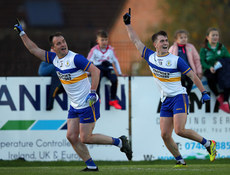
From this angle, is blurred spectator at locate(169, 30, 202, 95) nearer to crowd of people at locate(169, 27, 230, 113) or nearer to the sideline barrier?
crowd of people at locate(169, 27, 230, 113)

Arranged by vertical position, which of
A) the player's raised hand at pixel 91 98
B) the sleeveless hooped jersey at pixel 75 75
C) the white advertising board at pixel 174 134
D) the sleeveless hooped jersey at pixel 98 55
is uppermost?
the sleeveless hooped jersey at pixel 98 55

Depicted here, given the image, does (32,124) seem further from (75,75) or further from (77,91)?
(75,75)

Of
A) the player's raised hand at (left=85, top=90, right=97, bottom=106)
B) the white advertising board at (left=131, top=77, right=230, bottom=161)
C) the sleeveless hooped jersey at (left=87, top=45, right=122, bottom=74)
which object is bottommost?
the white advertising board at (left=131, top=77, right=230, bottom=161)

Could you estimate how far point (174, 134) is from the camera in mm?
13539

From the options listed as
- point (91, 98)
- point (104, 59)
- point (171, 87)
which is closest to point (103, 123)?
point (104, 59)

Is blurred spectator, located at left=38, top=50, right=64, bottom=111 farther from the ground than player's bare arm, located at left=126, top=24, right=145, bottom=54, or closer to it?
closer to it

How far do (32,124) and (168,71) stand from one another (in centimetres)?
420

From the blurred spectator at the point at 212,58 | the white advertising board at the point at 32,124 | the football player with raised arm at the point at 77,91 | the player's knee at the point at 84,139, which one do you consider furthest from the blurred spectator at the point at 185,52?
the player's knee at the point at 84,139

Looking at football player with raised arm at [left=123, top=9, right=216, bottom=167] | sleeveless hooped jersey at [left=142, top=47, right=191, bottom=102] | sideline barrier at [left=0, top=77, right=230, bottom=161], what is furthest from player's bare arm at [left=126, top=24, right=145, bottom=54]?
sideline barrier at [left=0, top=77, right=230, bottom=161]

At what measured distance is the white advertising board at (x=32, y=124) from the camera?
43.9ft

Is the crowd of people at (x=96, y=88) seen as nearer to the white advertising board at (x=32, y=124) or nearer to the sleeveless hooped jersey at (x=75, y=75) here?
the sleeveless hooped jersey at (x=75, y=75)

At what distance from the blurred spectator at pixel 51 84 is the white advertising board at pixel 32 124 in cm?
12

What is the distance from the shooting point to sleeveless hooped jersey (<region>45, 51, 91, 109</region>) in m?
10.0

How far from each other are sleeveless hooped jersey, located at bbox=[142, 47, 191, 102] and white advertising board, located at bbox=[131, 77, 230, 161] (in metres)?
2.93
